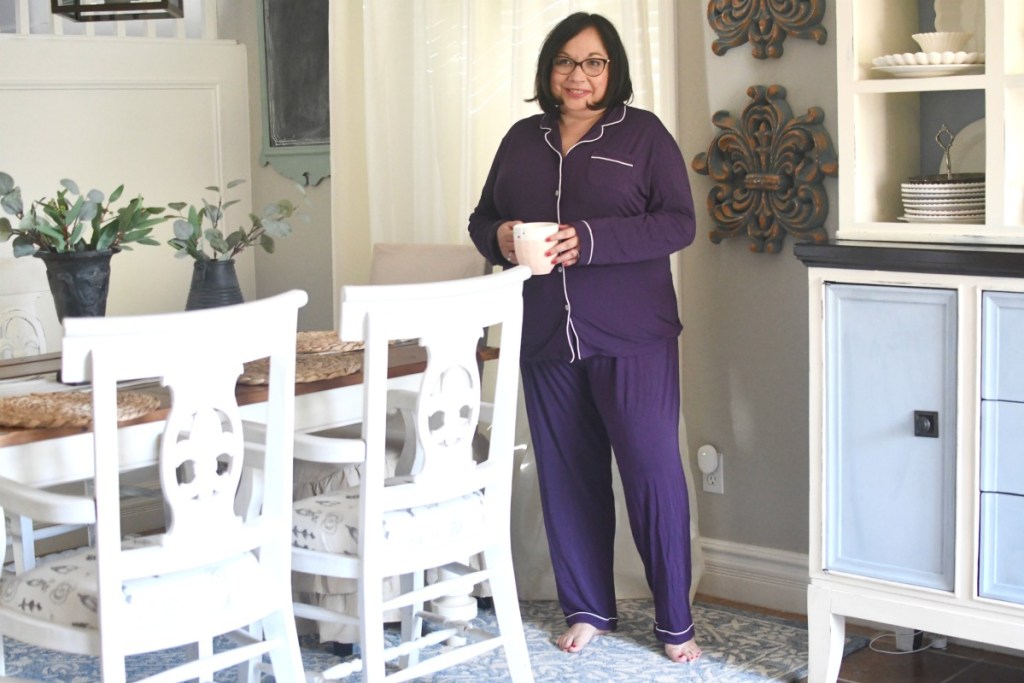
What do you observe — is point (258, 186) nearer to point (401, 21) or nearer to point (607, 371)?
point (401, 21)

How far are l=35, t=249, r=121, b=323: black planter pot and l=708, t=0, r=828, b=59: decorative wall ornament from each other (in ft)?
5.30

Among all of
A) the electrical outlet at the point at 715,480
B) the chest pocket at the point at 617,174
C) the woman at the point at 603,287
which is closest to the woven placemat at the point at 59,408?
the woman at the point at 603,287

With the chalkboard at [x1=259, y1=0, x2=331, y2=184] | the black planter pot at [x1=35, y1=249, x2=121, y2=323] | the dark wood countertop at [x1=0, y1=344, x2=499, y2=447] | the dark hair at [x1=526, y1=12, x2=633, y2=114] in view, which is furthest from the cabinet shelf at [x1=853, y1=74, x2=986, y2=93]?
the chalkboard at [x1=259, y1=0, x2=331, y2=184]

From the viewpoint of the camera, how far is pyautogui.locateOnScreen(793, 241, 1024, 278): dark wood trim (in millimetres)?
2508

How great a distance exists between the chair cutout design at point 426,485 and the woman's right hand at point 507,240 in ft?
1.33

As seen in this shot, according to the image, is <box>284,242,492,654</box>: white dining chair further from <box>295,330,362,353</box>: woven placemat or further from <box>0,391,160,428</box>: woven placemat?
<box>0,391,160,428</box>: woven placemat

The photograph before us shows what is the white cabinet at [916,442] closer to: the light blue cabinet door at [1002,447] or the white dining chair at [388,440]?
the light blue cabinet door at [1002,447]

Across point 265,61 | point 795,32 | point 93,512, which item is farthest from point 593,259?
point 265,61

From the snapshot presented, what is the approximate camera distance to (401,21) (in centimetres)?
397

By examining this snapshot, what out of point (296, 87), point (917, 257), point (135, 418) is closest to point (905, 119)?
point (917, 257)

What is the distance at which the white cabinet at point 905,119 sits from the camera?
263 centimetres

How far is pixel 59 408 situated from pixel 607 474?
137 centimetres

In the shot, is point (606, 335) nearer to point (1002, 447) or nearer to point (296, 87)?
point (1002, 447)

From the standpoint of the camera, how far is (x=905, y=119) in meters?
3.03
